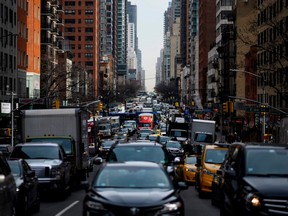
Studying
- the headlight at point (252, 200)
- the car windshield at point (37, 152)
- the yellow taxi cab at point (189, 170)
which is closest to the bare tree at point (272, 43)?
the yellow taxi cab at point (189, 170)

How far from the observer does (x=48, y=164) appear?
2259 centimetres

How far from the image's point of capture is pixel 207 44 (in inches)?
6280

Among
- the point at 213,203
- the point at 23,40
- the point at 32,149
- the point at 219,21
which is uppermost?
the point at 219,21

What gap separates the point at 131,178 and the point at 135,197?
1.28 meters

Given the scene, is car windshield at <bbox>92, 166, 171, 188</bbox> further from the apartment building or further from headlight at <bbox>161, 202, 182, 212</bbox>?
the apartment building

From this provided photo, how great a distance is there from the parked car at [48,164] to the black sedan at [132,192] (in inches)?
312

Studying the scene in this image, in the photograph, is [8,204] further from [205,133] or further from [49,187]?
[205,133]

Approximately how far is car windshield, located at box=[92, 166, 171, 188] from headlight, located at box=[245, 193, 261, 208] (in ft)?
5.19

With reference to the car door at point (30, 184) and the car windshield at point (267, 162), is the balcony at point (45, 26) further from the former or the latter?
the car windshield at point (267, 162)

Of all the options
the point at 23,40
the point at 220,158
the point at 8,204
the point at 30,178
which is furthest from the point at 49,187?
the point at 23,40

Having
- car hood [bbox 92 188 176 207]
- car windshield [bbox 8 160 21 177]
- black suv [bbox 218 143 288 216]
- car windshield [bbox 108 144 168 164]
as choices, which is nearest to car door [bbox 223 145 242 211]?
black suv [bbox 218 143 288 216]

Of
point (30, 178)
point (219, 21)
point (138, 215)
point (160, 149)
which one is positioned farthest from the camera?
point (219, 21)

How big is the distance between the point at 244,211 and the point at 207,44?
147499 millimetres

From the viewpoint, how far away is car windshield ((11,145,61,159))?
23531 mm
